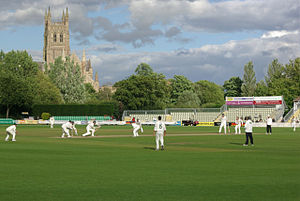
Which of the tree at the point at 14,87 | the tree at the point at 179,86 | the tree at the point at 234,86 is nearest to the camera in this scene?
the tree at the point at 14,87

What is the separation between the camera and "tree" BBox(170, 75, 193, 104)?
441 feet

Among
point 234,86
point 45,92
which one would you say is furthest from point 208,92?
point 45,92

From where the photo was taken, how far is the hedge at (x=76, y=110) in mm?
93125

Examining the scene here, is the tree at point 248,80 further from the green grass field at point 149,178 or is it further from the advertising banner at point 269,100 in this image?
the green grass field at point 149,178

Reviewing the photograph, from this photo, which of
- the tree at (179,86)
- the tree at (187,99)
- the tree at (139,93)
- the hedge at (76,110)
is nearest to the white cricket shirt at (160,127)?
the hedge at (76,110)

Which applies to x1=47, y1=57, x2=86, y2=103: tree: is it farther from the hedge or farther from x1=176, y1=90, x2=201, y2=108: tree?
x1=176, y1=90, x2=201, y2=108: tree

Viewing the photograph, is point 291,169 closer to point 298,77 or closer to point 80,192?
point 80,192

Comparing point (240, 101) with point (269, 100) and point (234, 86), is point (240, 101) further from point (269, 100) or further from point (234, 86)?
point (234, 86)

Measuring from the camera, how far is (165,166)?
701 inches

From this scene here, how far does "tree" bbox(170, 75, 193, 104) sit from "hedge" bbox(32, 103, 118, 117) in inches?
1692

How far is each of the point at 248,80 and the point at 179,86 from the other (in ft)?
63.3

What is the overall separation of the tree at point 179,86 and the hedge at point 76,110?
43.0 meters

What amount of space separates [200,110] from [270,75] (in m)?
42.0

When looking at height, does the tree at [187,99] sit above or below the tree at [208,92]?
below
